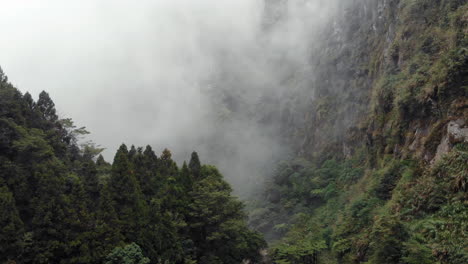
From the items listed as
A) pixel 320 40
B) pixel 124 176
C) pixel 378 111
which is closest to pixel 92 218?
pixel 124 176

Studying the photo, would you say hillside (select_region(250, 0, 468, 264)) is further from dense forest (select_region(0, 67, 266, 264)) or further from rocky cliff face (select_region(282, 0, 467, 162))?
dense forest (select_region(0, 67, 266, 264))

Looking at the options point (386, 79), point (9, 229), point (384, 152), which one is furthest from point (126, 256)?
point (386, 79)

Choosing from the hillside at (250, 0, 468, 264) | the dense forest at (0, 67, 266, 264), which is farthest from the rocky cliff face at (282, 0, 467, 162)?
the dense forest at (0, 67, 266, 264)

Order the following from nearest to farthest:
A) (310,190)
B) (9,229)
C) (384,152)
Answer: (9,229), (384,152), (310,190)

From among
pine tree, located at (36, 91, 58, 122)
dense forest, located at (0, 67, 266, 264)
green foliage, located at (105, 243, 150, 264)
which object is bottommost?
green foliage, located at (105, 243, 150, 264)

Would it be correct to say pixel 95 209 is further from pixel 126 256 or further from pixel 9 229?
pixel 9 229

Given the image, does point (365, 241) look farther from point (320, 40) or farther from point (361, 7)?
point (320, 40)

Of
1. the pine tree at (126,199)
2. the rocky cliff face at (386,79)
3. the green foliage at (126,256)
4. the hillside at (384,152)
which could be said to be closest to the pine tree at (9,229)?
the green foliage at (126,256)

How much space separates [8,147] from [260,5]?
10800cm

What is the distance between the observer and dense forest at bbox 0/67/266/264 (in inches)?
910

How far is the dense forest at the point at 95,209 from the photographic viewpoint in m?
23.1

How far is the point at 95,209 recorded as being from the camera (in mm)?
26406

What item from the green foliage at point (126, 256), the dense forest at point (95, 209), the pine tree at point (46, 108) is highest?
the pine tree at point (46, 108)

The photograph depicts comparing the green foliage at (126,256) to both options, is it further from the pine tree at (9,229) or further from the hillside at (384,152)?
the hillside at (384,152)
